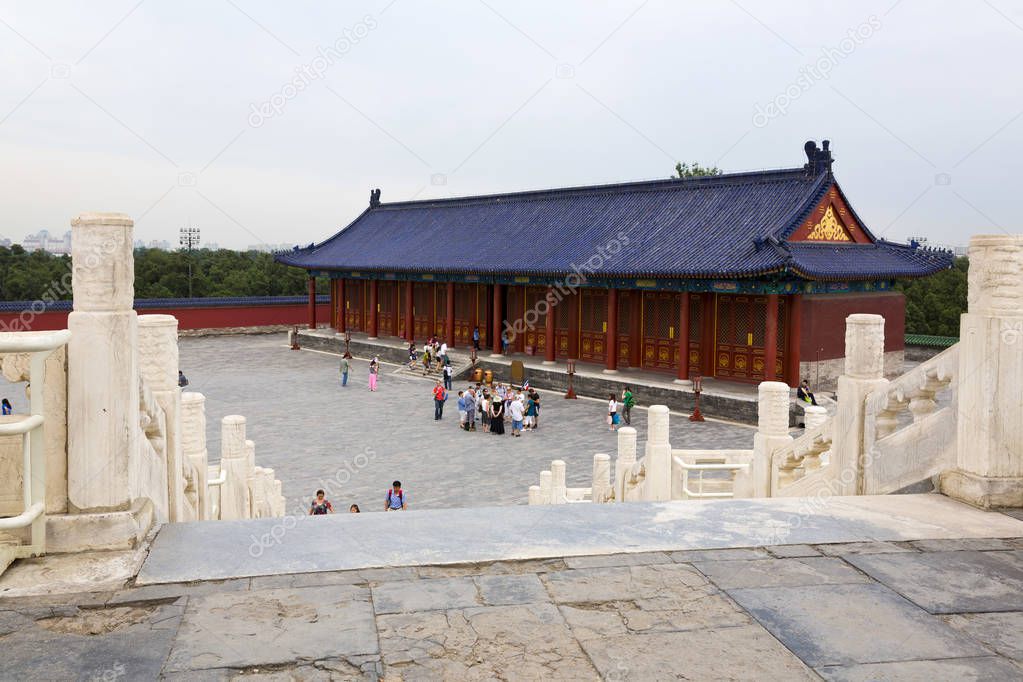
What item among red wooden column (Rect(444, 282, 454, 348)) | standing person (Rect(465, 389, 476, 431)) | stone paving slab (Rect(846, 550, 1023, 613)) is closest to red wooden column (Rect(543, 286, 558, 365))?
red wooden column (Rect(444, 282, 454, 348))

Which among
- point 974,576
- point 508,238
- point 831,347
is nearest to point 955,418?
point 974,576

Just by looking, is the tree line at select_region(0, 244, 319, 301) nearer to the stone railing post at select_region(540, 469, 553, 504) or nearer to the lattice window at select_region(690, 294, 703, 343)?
the lattice window at select_region(690, 294, 703, 343)

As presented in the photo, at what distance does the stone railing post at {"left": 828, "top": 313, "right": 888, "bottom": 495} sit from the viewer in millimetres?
6574

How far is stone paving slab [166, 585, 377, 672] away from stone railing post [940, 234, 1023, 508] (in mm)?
3546

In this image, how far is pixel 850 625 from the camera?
10.8 feet

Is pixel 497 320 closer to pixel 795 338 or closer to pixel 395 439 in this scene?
pixel 795 338

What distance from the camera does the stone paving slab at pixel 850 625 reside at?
304cm

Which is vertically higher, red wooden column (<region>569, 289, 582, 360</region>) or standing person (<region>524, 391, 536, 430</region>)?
red wooden column (<region>569, 289, 582, 360</region>)

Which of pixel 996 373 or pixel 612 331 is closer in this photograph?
pixel 996 373

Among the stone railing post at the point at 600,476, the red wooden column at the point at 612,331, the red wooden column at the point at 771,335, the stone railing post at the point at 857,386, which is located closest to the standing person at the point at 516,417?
the red wooden column at the point at 612,331

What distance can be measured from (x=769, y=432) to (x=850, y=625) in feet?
17.6

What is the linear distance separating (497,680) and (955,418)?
3.67m

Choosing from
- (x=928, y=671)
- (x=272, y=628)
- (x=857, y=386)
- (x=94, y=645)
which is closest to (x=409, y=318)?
(x=857, y=386)

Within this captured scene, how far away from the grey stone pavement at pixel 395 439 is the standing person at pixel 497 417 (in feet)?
0.96
